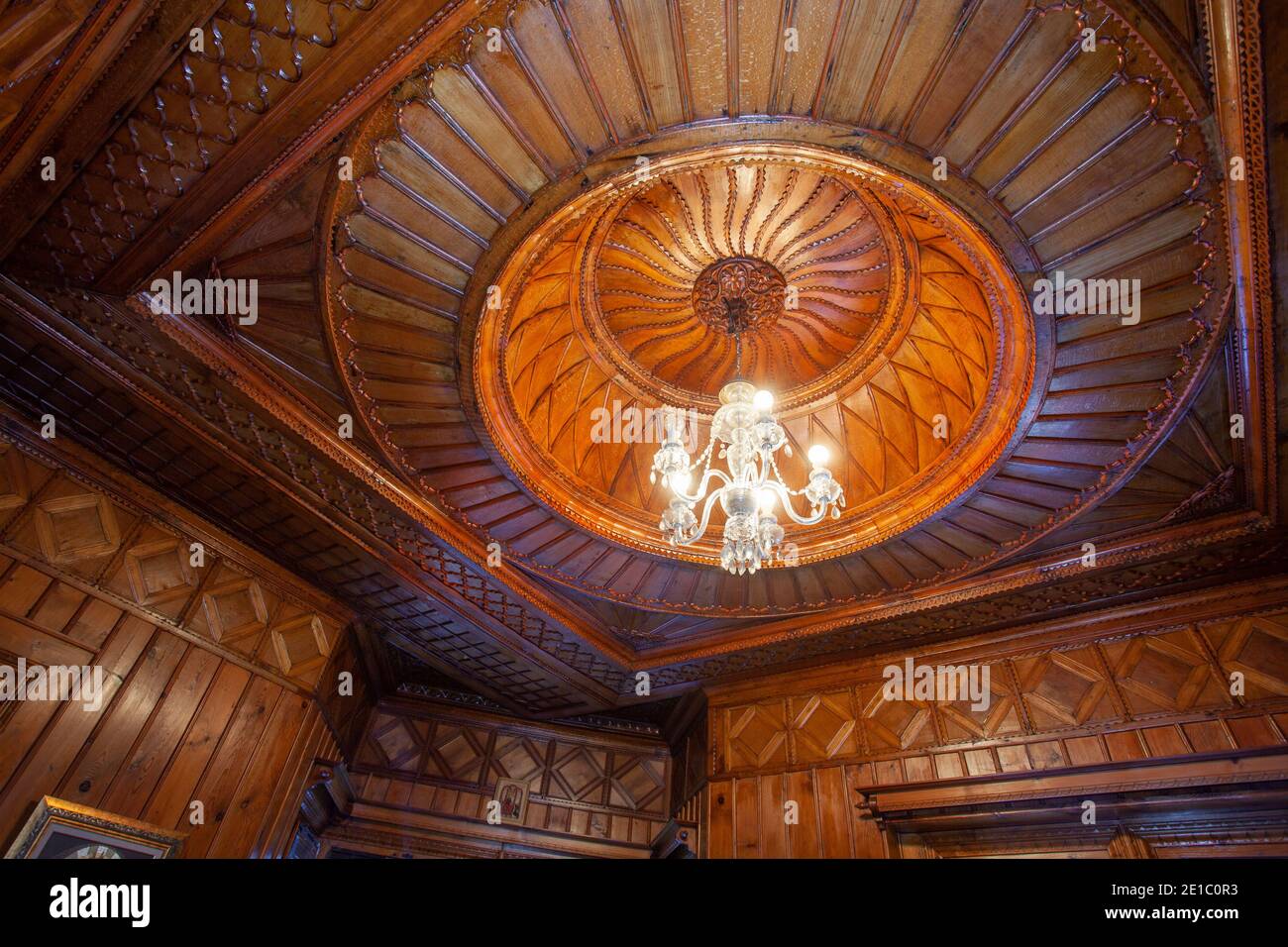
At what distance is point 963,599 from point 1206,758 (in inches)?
77.7

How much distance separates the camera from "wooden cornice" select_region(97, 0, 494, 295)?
123 inches

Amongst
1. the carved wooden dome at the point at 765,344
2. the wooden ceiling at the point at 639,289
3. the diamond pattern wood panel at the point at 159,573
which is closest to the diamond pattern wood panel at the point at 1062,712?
the wooden ceiling at the point at 639,289

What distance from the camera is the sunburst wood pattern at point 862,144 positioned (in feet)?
10.5

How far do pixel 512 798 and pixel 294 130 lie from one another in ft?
23.9

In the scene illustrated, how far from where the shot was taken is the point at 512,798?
7809 millimetres

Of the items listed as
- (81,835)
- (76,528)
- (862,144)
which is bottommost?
(81,835)

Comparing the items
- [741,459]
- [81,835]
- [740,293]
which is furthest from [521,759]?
[740,293]

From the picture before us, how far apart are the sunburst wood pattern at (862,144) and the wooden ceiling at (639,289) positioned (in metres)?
0.02

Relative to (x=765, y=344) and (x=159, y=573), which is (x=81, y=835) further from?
(x=765, y=344)

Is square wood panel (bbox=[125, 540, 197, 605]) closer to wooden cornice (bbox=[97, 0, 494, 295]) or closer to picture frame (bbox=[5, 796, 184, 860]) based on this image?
picture frame (bbox=[5, 796, 184, 860])

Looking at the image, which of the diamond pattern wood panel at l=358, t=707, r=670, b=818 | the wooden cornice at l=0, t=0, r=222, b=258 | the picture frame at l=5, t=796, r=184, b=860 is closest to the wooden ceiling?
the wooden cornice at l=0, t=0, r=222, b=258

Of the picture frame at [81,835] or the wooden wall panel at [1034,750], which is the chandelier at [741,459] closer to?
the wooden wall panel at [1034,750]
